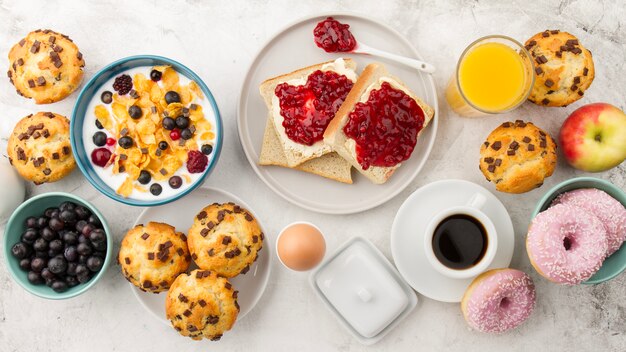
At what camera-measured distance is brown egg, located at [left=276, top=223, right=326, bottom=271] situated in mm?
1695

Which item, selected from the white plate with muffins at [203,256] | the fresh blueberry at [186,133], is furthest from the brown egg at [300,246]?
the fresh blueberry at [186,133]

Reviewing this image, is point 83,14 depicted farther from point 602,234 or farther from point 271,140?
point 602,234

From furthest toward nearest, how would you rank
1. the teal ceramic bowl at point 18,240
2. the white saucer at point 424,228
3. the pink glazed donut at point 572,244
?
the white saucer at point 424,228, the teal ceramic bowl at point 18,240, the pink glazed donut at point 572,244

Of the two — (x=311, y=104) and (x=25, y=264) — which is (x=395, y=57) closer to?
(x=311, y=104)

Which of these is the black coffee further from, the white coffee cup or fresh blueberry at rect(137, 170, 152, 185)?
fresh blueberry at rect(137, 170, 152, 185)

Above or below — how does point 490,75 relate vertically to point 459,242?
above

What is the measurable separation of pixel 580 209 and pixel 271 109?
1.00m

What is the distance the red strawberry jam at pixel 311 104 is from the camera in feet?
5.97

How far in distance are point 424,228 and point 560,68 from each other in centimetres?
67

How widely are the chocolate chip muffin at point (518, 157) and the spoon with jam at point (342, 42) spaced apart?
1.06ft

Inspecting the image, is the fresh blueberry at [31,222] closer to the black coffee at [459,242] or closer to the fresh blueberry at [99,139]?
the fresh blueberry at [99,139]

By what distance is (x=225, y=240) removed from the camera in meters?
1.66

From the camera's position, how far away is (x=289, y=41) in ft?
6.20

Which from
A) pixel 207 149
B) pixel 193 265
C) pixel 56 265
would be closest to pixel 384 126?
pixel 207 149
